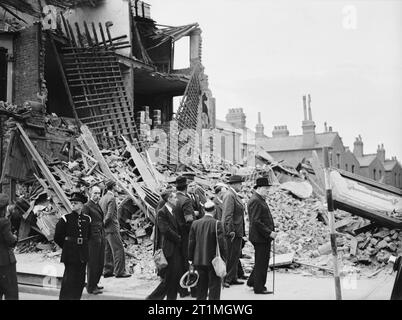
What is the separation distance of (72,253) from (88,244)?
3.28 feet

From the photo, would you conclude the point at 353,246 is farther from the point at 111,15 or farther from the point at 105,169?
the point at 111,15

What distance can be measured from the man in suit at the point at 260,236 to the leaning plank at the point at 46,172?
5520 mm

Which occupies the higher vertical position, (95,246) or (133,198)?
(133,198)

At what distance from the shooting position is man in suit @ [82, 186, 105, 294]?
701cm

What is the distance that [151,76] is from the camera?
68.7 ft

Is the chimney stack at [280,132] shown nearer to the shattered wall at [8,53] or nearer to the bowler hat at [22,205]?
the shattered wall at [8,53]

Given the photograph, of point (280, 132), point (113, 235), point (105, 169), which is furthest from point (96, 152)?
point (280, 132)

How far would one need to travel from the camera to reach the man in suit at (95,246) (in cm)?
701

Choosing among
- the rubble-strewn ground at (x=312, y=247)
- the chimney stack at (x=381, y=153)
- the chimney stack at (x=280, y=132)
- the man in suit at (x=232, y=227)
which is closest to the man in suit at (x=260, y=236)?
the man in suit at (x=232, y=227)

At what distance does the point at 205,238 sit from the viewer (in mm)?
5641

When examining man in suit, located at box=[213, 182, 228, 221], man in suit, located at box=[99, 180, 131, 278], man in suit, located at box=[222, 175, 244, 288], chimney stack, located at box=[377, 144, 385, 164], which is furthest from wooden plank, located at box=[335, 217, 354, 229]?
chimney stack, located at box=[377, 144, 385, 164]

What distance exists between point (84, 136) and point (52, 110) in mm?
6841

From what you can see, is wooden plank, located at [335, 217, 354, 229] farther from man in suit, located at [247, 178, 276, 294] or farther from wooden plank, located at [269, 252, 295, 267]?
man in suit, located at [247, 178, 276, 294]

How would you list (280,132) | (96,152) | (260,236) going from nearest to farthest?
(260,236) < (96,152) < (280,132)
